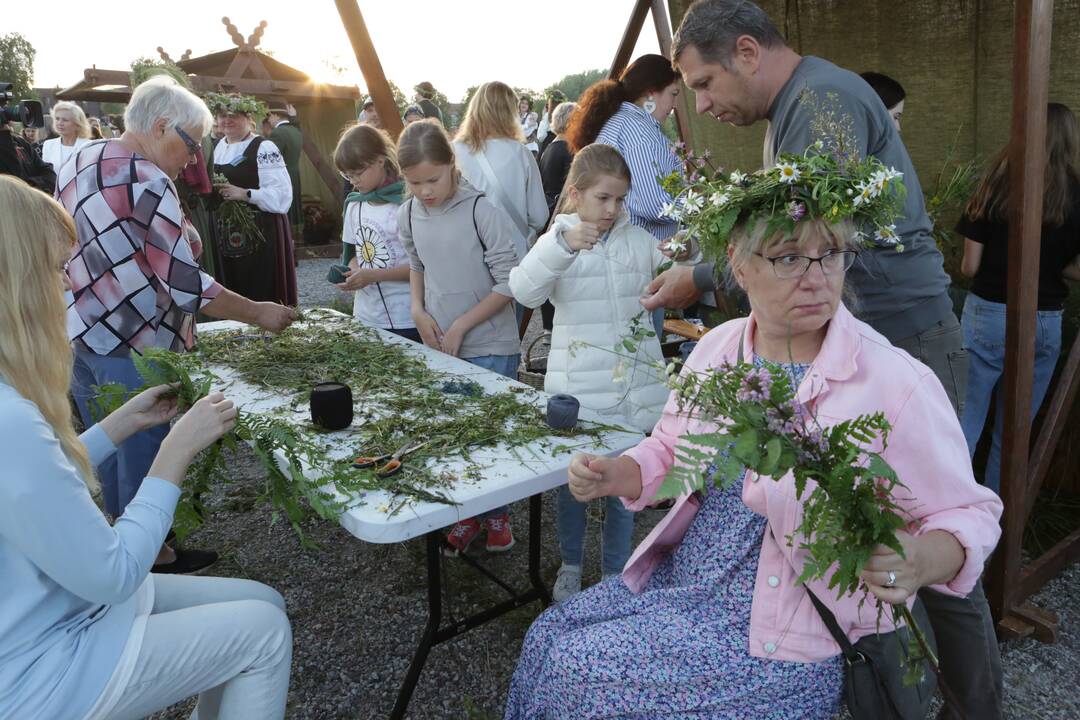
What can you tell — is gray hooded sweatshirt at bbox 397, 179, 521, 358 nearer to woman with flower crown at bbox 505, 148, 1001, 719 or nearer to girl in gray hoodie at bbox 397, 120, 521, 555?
girl in gray hoodie at bbox 397, 120, 521, 555

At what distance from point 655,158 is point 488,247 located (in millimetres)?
1167

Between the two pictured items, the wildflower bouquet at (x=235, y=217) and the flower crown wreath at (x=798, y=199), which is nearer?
the flower crown wreath at (x=798, y=199)

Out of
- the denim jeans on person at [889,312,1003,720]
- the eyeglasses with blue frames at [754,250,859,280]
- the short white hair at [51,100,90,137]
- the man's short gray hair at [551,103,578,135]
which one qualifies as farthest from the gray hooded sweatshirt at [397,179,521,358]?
the short white hair at [51,100,90,137]

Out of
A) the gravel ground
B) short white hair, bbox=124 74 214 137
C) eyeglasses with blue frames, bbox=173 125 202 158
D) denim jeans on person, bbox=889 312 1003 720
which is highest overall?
short white hair, bbox=124 74 214 137

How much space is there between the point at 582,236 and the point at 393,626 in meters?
1.84

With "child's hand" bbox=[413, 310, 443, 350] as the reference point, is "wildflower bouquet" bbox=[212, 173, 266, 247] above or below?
above

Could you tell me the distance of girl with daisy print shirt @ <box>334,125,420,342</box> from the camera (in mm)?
3744

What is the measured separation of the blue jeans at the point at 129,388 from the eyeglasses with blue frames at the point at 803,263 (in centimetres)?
262

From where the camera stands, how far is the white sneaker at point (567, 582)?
2.93 metres

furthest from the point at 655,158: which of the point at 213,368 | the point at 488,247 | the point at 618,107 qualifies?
the point at 213,368

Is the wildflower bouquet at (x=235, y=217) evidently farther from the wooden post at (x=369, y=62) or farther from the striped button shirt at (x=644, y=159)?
the striped button shirt at (x=644, y=159)

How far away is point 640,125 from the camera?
3893 millimetres

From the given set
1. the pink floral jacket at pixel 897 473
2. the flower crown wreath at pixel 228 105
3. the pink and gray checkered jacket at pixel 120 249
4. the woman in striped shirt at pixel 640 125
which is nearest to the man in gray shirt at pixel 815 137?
the pink floral jacket at pixel 897 473

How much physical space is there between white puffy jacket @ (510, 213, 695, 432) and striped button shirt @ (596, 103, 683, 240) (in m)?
0.90
